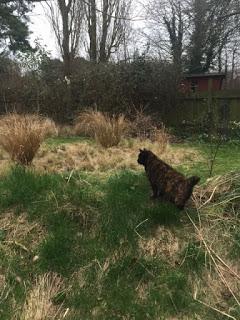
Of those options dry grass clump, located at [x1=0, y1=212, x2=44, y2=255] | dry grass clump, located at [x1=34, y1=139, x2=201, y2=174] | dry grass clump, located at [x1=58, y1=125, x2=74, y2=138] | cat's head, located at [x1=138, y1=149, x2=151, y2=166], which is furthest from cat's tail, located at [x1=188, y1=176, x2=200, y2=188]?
dry grass clump, located at [x1=58, y1=125, x2=74, y2=138]

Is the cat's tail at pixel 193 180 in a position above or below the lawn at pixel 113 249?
above

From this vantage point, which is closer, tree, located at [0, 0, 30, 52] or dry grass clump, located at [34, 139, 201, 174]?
dry grass clump, located at [34, 139, 201, 174]

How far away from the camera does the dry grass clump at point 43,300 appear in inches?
141

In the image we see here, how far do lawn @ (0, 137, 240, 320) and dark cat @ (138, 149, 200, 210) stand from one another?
0.37 feet

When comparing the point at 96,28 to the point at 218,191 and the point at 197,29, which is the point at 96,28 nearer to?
the point at 197,29

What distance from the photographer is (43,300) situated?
12.1 ft

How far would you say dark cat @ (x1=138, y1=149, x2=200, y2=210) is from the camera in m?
4.69

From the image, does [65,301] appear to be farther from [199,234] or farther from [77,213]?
[199,234]

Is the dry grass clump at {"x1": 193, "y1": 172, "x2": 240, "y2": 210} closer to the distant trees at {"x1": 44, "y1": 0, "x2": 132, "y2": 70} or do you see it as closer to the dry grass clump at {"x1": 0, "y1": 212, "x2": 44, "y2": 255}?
the dry grass clump at {"x1": 0, "y1": 212, "x2": 44, "y2": 255}

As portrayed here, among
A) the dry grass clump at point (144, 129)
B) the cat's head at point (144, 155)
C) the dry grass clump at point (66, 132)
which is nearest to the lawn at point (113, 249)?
the cat's head at point (144, 155)

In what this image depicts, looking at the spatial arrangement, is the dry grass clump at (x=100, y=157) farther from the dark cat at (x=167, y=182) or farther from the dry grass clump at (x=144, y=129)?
the dark cat at (x=167, y=182)

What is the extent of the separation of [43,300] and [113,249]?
0.92 metres

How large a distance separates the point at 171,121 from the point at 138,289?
8.65 meters

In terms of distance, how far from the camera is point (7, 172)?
563 centimetres
